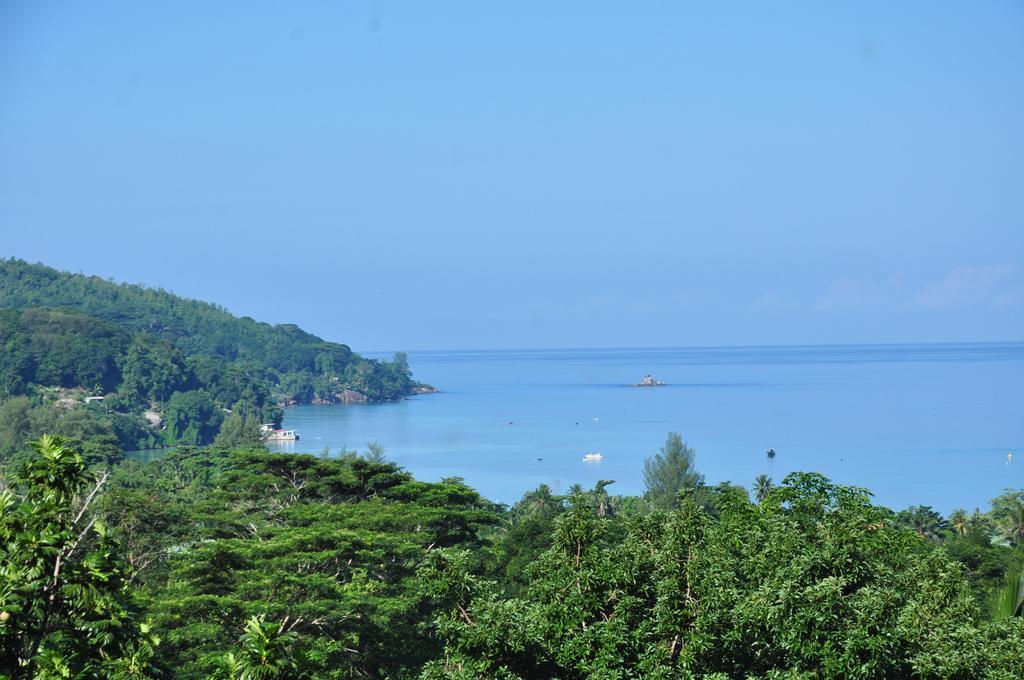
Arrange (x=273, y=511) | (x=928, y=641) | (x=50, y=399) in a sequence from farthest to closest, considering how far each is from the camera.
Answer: (x=50, y=399) → (x=273, y=511) → (x=928, y=641)

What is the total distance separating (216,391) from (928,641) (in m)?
112

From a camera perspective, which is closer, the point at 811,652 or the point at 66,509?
the point at 66,509

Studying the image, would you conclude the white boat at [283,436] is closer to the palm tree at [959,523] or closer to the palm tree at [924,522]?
the palm tree at [959,523]

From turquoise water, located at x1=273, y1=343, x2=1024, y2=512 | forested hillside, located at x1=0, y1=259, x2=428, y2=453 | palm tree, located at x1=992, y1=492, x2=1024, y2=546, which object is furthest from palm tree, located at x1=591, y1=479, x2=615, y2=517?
forested hillside, located at x1=0, y1=259, x2=428, y2=453

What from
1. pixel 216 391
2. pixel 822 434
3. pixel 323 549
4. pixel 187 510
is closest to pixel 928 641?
pixel 323 549

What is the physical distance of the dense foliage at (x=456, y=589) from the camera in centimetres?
696

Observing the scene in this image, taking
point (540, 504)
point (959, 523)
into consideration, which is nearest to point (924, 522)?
point (959, 523)

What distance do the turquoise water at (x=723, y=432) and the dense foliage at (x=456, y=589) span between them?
35203 millimetres

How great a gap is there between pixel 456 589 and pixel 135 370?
10499 centimetres

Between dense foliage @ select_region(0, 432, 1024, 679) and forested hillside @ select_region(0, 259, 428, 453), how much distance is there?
49.9 m

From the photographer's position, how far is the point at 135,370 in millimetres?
108812

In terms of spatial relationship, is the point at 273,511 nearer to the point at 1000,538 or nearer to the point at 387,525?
the point at 387,525

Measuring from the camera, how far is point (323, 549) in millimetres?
19297

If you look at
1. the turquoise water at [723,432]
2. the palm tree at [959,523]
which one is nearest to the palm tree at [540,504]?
the palm tree at [959,523]
